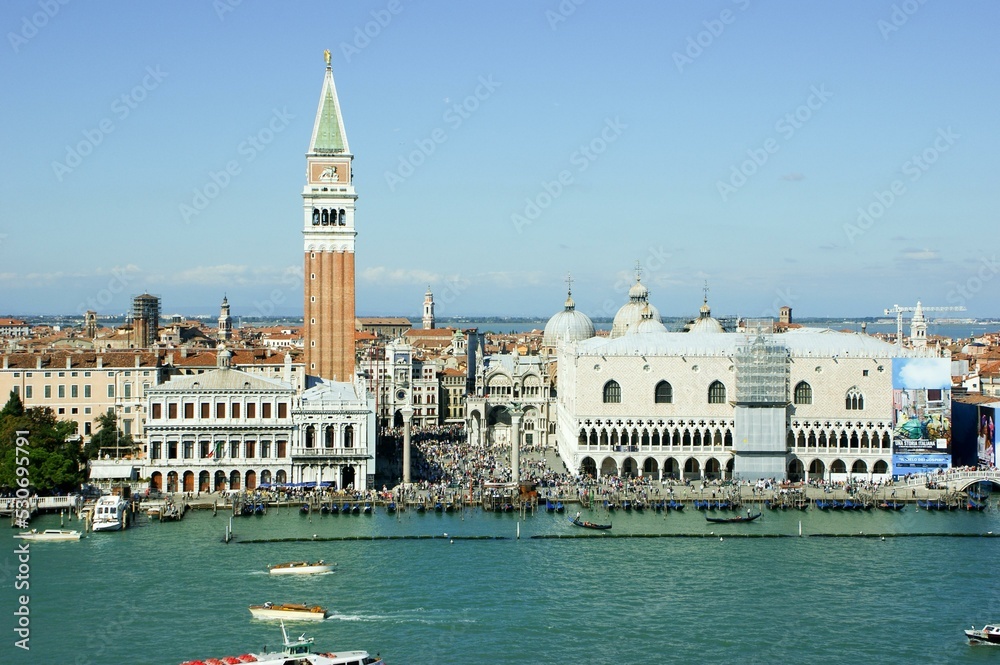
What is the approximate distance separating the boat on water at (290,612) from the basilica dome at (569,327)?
45.3m

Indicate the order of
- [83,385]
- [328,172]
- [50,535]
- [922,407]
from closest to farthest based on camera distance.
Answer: [50,535] → [922,407] → [83,385] → [328,172]

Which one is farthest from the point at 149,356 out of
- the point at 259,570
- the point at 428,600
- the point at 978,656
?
Result: the point at 978,656

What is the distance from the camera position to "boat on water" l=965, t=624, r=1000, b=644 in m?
26.8

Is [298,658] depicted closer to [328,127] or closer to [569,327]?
[328,127]

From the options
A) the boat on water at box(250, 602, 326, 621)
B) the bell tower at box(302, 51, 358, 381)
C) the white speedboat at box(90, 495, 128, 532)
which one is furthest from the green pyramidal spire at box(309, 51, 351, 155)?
the boat on water at box(250, 602, 326, 621)

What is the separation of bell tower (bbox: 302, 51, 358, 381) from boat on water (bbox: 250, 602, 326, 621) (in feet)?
88.2

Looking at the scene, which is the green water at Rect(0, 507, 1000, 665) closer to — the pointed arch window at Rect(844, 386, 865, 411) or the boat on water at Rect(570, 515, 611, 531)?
the boat on water at Rect(570, 515, 611, 531)

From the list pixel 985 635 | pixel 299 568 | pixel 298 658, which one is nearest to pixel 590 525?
pixel 299 568

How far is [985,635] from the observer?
26891 mm

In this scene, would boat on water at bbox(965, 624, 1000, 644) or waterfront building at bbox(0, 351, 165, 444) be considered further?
waterfront building at bbox(0, 351, 165, 444)

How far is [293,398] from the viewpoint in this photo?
44000 mm

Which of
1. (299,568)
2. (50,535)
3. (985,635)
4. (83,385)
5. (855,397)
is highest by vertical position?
(83,385)

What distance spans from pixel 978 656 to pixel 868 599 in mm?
4337

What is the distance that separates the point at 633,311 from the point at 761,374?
61.5 ft
